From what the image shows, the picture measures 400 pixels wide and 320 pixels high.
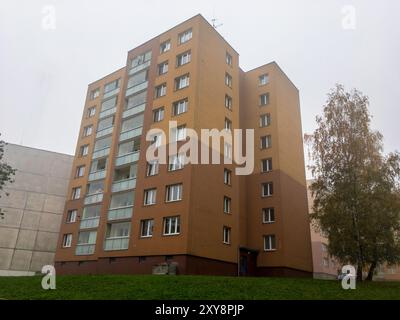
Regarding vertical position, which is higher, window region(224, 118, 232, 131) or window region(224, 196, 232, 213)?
window region(224, 118, 232, 131)

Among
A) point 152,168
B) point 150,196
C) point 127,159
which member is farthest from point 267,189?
point 127,159

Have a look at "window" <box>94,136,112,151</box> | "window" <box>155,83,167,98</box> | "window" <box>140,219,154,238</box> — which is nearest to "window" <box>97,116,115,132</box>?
"window" <box>94,136,112,151</box>

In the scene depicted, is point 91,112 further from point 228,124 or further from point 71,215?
point 228,124

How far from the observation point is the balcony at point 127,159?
115ft

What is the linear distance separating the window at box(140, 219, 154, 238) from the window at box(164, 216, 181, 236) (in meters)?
1.56

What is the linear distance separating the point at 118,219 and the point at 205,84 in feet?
49.7

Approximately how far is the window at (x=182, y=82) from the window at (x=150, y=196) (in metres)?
10.6

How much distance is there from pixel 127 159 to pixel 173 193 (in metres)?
8.25

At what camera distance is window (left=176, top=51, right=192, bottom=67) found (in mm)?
35938

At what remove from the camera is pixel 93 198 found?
131 feet

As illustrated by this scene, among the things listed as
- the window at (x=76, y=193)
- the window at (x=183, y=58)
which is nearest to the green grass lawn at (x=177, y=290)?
the window at (x=76, y=193)

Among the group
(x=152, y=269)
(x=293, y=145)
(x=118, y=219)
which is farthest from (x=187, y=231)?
(x=293, y=145)

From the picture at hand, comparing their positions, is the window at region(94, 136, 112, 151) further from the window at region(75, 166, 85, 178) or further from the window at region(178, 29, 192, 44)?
the window at region(178, 29, 192, 44)

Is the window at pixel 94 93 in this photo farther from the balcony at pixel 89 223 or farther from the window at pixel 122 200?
the window at pixel 122 200
